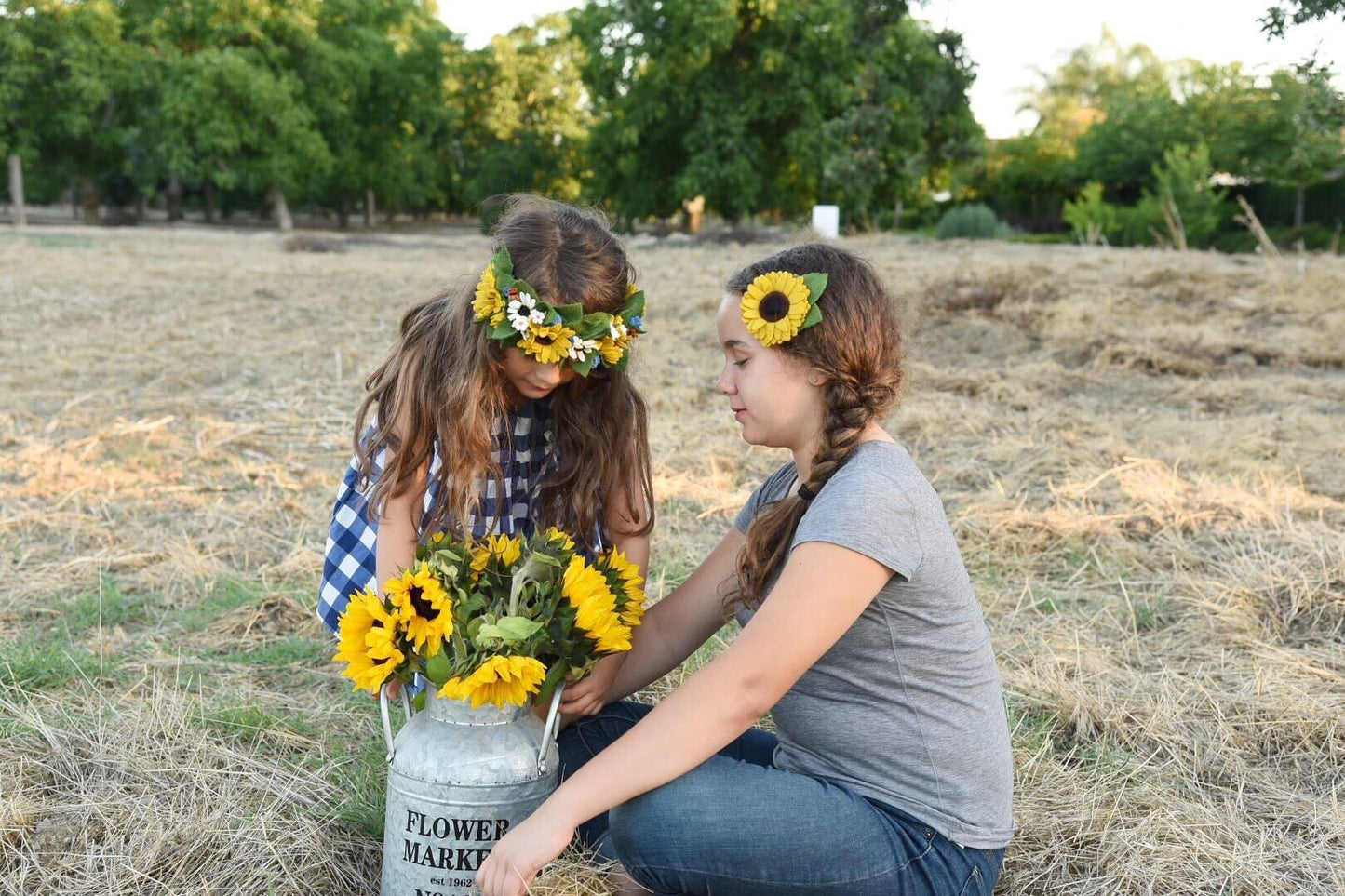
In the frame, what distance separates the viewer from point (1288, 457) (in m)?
5.05

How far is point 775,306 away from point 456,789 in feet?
3.20

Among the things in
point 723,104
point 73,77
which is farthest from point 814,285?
point 73,77

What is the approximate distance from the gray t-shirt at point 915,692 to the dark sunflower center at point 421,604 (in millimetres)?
611

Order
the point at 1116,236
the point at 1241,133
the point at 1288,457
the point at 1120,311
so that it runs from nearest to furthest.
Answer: the point at 1288,457 < the point at 1120,311 < the point at 1116,236 < the point at 1241,133

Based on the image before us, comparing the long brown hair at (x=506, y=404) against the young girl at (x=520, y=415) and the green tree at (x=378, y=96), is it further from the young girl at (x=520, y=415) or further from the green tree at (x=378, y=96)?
the green tree at (x=378, y=96)

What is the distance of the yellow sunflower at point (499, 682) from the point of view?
1.82 meters

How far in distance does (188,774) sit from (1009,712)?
195 centimetres

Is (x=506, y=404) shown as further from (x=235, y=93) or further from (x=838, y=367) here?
(x=235, y=93)

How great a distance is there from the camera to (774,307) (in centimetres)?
204

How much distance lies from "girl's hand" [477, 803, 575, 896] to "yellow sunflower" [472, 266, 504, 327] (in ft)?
3.31

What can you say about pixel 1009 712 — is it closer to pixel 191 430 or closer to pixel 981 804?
pixel 981 804

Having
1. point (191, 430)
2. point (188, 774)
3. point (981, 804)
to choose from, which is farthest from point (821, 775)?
point (191, 430)

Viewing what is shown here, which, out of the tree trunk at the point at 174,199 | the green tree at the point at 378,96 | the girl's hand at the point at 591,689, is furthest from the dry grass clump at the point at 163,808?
the tree trunk at the point at 174,199

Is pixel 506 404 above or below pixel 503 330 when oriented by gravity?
below
